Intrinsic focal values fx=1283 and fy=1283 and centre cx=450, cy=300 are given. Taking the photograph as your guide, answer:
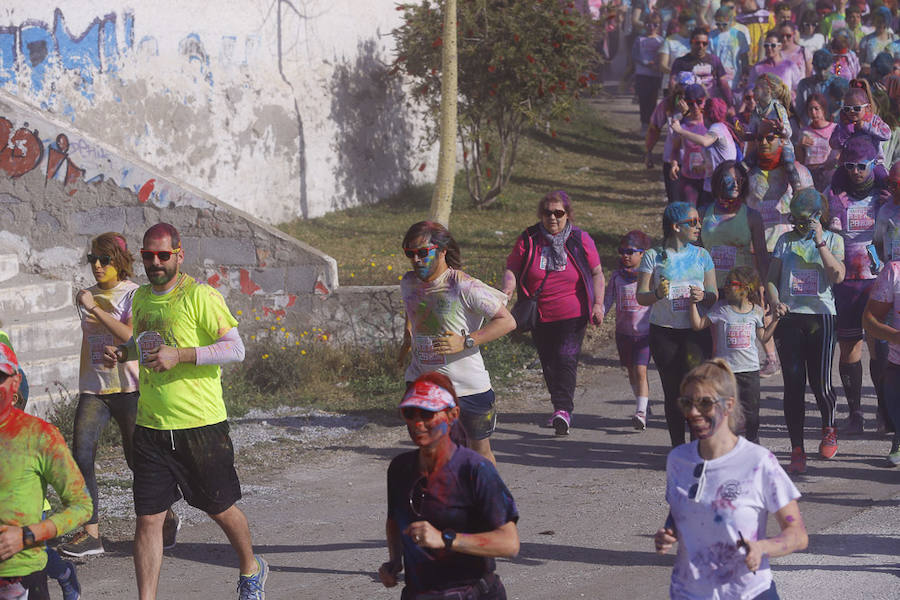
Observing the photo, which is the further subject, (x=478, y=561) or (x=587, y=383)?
(x=587, y=383)

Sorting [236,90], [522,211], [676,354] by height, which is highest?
[236,90]

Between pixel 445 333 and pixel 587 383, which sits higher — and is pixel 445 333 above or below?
above

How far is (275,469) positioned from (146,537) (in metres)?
3.02

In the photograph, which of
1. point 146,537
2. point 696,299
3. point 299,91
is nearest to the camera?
point 146,537

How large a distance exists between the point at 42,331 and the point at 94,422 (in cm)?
379

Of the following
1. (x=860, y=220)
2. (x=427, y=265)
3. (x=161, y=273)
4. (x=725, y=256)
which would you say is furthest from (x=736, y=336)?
(x=161, y=273)

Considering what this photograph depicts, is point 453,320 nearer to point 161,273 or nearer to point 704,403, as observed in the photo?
point 161,273

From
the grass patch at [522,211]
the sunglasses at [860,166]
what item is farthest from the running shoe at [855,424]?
the grass patch at [522,211]

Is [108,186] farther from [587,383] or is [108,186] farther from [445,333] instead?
[445,333]

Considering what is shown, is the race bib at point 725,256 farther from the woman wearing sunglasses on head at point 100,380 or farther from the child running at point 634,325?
the woman wearing sunglasses on head at point 100,380

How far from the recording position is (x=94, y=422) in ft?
24.4

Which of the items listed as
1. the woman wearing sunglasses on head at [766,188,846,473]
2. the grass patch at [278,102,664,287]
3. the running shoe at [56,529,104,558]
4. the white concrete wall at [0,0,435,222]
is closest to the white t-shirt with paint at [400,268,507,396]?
the running shoe at [56,529,104,558]

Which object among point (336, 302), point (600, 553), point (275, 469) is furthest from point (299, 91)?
point (600, 553)

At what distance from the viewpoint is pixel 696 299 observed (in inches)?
316
